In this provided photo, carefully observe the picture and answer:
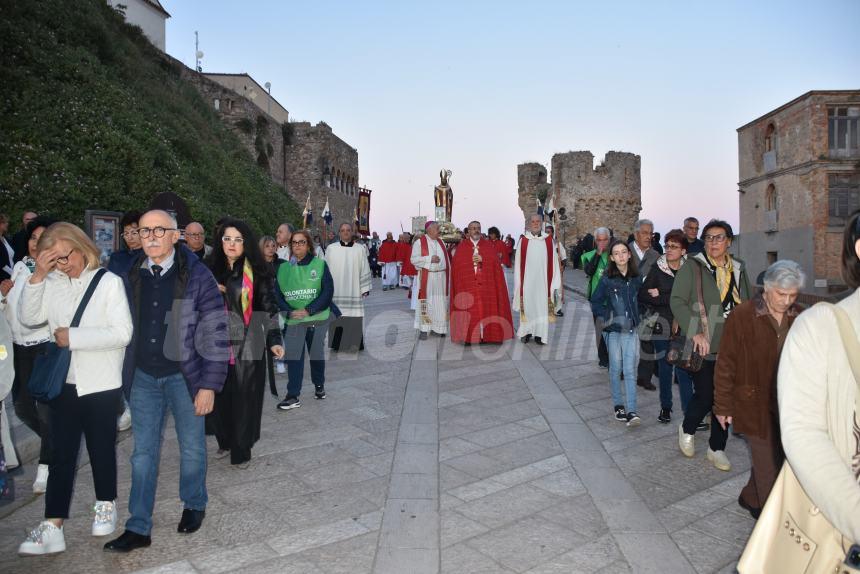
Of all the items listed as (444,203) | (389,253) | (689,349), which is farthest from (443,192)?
(689,349)

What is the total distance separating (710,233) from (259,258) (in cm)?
336

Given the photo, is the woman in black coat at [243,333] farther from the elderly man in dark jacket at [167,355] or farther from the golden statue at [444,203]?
the golden statue at [444,203]

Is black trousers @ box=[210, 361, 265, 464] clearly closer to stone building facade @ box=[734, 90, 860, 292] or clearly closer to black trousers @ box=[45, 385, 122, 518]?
black trousers @ box=[45, 385, 122, 518]

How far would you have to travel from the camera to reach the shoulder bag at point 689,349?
16.3 feet

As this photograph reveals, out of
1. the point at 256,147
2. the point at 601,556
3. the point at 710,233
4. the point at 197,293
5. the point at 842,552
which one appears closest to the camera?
the point at 842,552

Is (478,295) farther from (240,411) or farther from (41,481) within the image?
(41,481)

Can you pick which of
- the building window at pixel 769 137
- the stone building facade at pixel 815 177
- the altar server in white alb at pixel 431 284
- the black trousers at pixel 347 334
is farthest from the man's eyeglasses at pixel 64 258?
the building window at pixel 769 137

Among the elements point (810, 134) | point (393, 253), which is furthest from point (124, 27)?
point (810, 134)

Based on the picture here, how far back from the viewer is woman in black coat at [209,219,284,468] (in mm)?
4793

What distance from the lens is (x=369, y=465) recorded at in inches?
189

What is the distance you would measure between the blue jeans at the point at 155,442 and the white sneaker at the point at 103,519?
0.15 meters

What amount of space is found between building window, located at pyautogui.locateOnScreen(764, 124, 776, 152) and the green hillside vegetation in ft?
73.0

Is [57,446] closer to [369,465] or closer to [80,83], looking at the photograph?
[369,465]

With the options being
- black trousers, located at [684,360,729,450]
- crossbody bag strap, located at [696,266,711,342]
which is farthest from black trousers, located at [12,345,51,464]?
crossbody bag strap, located at [696,266,711,342]
